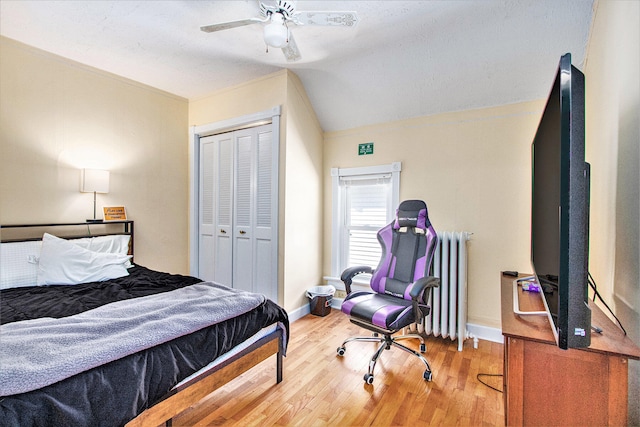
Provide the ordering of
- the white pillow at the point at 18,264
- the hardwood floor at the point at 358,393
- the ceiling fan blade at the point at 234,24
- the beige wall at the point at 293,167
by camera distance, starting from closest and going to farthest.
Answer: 1. the hardwood floor at the point at 358,393
2. the ceiling fan blade at the point at 234,24
3. the white pillow at the point at 18,264
4. the beige wall at the point at 293,167

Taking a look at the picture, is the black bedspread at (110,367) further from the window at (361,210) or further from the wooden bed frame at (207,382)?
the window at (361,210)

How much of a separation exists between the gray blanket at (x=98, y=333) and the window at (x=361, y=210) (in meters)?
1.79

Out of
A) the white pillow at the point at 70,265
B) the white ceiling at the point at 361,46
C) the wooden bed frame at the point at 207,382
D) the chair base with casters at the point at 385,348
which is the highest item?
the white ceiling at the point at 361,46

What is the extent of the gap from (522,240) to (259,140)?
110 inches

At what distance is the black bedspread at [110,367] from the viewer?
100 centimetres

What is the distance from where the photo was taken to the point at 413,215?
2.47 meters

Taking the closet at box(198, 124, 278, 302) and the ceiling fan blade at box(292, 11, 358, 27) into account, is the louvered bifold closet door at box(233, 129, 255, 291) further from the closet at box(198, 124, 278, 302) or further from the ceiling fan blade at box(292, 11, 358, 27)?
the ceiling fan blade at box(292, 11, 358, 27)

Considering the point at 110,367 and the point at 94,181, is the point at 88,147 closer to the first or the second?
the point at 94,181

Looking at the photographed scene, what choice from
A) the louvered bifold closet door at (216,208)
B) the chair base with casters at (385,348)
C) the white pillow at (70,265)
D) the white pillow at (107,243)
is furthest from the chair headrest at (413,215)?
the white pillow at (107,243)

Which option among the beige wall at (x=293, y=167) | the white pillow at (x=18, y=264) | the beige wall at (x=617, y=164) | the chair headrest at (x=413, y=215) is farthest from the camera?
the beige wall at (x=293, y=167)

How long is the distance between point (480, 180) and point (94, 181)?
3.73m

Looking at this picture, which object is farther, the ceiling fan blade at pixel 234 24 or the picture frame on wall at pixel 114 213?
the picture frame on wall at pixel 114 213

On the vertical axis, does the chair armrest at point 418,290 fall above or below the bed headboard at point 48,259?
below

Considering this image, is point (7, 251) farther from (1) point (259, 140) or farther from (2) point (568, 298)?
(2) point (568, 298)
